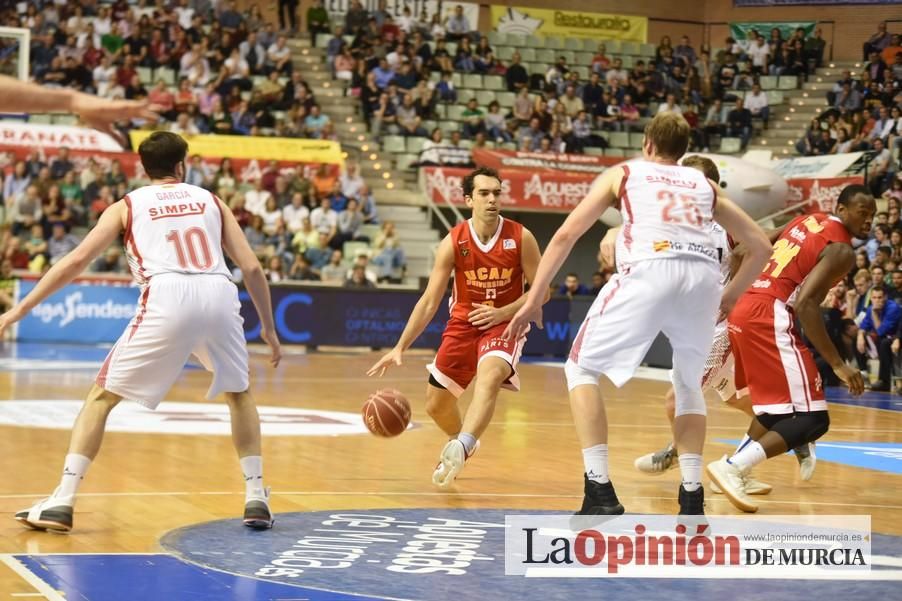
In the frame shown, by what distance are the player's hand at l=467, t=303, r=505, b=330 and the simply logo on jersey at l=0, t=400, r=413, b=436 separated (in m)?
2.78

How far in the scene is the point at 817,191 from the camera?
25031 mm

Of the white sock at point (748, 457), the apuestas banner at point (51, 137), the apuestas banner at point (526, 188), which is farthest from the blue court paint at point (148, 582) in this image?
the apuestas banner at point (526, 188)

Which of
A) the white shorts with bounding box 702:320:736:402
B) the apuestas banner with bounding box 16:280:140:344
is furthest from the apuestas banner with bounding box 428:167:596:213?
the white shorts with bounding box 702:320:736:402

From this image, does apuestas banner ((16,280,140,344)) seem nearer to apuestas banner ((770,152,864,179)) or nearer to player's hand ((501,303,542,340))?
apuestas banner ((770,152,864,179))

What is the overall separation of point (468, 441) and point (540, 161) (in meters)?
18.4

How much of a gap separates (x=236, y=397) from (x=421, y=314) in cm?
208

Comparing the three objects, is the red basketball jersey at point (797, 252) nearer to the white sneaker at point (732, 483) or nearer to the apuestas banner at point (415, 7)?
the white sneaker at point (732, 483)

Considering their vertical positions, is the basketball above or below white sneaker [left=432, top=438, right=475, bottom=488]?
above

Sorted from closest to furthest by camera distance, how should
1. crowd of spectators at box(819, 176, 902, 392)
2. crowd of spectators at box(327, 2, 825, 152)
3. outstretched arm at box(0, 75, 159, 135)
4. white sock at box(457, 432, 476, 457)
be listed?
outstretched arm at box(0, 75, 159, 135) → white sock at box(457, 432, 476, 457) → crowd of spectators at box(819, 176, 902, 392) → crowd of spectators at box(327, 2, 825, 152)

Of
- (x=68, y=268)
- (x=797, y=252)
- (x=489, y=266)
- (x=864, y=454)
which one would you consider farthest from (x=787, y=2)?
(x=68, y=268)

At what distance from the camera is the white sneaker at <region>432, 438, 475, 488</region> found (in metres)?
7.71

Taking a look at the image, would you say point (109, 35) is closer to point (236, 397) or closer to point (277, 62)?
point (277, 62)

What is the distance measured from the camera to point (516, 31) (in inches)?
1259

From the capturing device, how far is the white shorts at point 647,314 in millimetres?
6066
